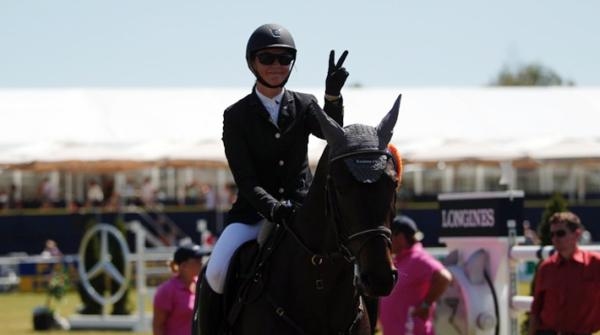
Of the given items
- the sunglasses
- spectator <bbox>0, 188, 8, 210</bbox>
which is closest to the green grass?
spectator <bbox>0, 188, 8, 210</bbox>

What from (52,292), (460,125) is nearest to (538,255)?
(52,292)

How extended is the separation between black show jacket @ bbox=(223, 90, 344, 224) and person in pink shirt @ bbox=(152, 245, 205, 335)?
12.8ft

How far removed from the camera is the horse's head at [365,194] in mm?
5547

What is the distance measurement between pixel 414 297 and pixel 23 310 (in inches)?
620

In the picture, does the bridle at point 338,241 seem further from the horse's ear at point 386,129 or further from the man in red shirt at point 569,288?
the man in red shirt at point 569,288

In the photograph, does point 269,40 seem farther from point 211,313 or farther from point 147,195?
point 147,195

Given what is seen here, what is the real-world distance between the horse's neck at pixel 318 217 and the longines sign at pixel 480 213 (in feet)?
16.0

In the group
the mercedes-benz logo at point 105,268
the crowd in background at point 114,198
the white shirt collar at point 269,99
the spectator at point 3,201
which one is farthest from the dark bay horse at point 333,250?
the spectator at point 3,201

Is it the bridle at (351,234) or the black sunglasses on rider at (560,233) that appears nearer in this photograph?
the bridle at (351,234)

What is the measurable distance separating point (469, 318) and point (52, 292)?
39.3 ft

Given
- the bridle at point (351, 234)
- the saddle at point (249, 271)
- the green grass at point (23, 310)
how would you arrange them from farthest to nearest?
the green grass at point (23, 310) → the saddle at point (249, 271) → the bridle at point (351, 234)

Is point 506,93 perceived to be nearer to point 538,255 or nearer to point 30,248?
point 30,248

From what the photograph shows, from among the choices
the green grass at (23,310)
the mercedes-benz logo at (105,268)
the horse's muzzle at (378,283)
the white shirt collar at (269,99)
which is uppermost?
the white shirt collar at (269,99)

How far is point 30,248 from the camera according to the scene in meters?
31.4
